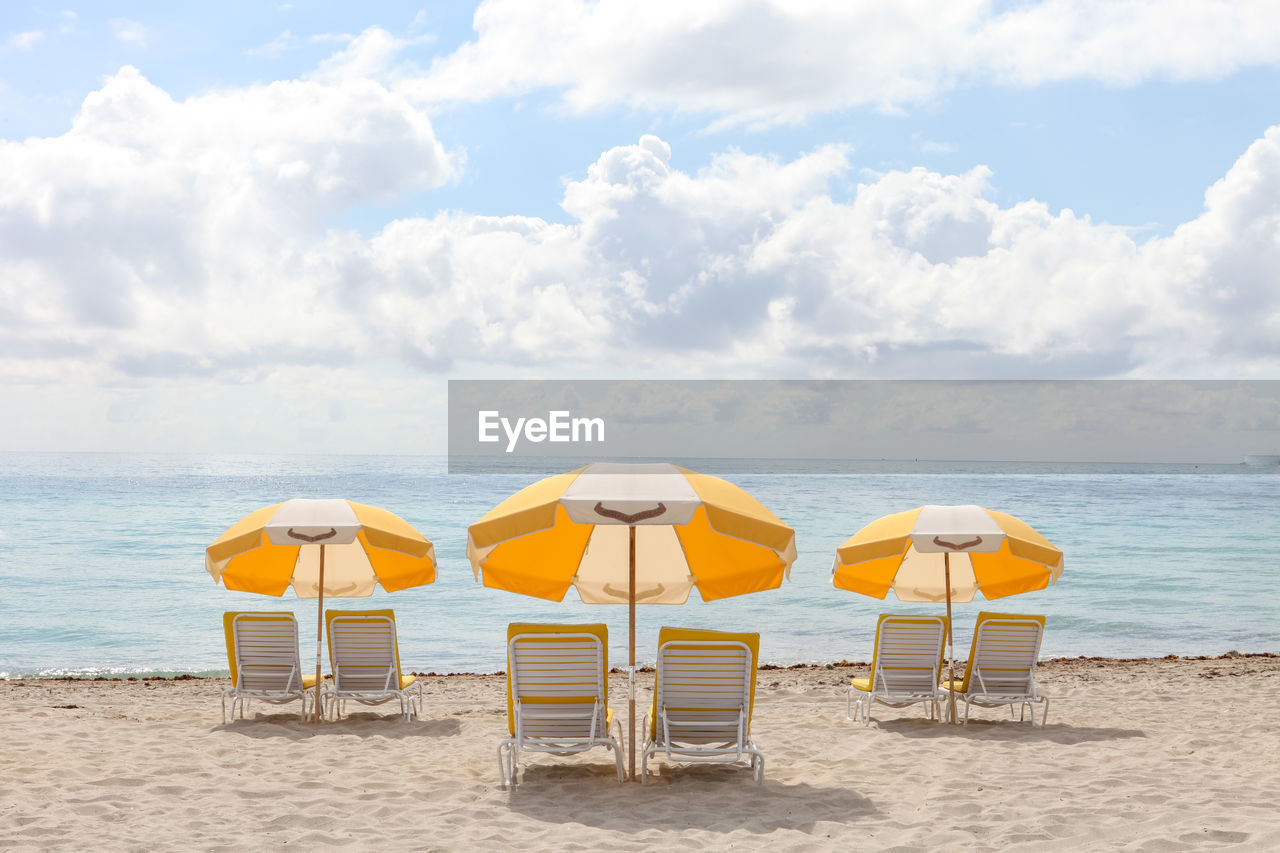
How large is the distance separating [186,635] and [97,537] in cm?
2142

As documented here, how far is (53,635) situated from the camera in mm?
18656

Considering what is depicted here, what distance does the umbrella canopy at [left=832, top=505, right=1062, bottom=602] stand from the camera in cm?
830

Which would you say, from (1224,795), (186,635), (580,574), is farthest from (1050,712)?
(186,635)

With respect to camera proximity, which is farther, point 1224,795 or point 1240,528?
point 1240,528

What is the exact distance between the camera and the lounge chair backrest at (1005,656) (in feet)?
29.5

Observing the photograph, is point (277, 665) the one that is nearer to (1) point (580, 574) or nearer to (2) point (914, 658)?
(1) point (580, 574)

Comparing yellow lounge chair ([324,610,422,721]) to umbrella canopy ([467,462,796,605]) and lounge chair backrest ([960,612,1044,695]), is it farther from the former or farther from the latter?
lounge chair backrest ([960,612,1044,695])

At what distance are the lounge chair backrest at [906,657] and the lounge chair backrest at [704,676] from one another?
305 cm

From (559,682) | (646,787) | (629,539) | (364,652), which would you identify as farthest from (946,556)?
(364,652)

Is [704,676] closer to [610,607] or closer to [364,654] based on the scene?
[364,654]

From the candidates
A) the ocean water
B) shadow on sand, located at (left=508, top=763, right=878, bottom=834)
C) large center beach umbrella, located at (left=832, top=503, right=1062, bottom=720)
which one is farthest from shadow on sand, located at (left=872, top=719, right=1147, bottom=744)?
the ocean water

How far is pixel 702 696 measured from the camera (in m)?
6.38

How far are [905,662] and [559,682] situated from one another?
408 centimetres

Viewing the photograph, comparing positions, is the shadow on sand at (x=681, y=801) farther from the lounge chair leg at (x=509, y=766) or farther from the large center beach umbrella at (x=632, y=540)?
the large center beach umbrella at (x=632, y=540)
